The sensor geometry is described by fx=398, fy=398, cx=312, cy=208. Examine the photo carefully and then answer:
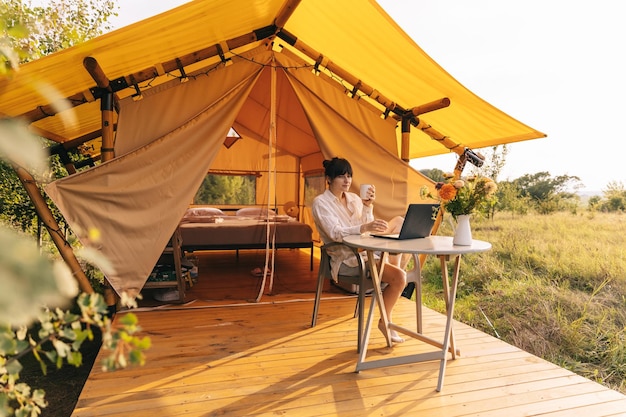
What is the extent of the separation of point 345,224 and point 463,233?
88 centimetres

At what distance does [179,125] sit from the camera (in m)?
3.40

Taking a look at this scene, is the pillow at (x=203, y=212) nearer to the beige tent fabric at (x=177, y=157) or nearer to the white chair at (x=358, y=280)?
the beige tent fabric at (x=177, y=157)

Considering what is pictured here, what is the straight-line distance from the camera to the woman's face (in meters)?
2.94

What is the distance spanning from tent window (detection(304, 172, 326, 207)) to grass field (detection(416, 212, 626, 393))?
2118 mm

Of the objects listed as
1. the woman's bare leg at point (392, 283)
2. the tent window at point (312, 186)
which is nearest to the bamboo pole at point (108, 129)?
the woman's bare leg at point (392, 283)

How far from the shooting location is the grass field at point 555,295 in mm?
3404

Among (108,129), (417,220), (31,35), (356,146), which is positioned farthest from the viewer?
(356,146)

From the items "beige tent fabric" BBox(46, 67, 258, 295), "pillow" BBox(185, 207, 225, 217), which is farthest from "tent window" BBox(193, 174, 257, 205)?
"beige tent fabric" BBox(46, 67, 258, 295)

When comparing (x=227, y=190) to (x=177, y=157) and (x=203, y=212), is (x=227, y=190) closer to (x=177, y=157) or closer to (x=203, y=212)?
(x=203, y=212)

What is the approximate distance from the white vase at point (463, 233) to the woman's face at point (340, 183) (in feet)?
2.88

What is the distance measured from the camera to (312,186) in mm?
6625

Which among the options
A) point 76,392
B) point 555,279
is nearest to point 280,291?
point 76,392

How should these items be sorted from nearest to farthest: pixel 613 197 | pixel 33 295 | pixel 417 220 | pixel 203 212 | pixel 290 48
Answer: pixel 33 295 → pixel 417 220 → pixel 290 48 → pixel 203 212 → pixel 613 197

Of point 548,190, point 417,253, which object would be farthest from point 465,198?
point 548,190
